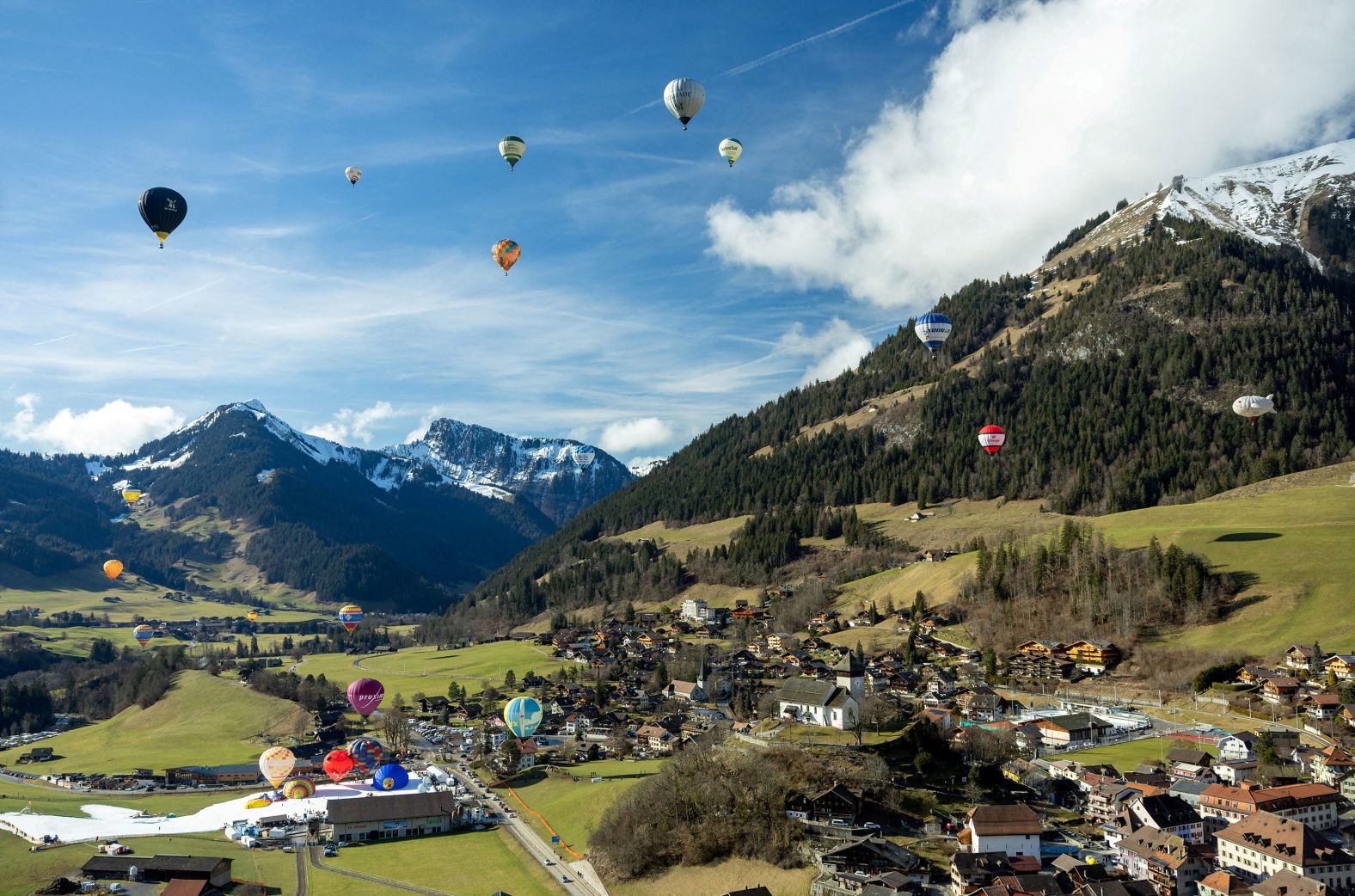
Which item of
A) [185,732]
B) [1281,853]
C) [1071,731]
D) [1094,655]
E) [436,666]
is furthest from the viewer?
[436,666]

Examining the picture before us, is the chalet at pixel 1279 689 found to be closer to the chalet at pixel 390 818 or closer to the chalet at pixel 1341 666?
the chalet at pixel 1341 666

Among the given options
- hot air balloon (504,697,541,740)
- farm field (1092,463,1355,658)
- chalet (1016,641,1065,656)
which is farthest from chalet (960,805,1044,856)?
chalet (1016,641,1065,656)

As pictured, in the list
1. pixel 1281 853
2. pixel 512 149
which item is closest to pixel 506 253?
pixel 512 149

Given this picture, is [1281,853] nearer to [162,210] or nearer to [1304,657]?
[1304,657]

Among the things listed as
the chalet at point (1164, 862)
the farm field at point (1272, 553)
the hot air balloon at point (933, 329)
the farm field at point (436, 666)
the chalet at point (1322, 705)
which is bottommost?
the chalet at point (1164, 862)

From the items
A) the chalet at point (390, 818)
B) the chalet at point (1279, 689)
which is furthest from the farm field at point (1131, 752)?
the chalet at point (390, 818)

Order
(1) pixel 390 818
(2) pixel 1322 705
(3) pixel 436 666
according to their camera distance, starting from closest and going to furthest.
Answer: (1) pixel 390 818, (2) pixel 1322 705, (3) pixel 436 666

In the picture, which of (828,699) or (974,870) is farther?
(828,699)
